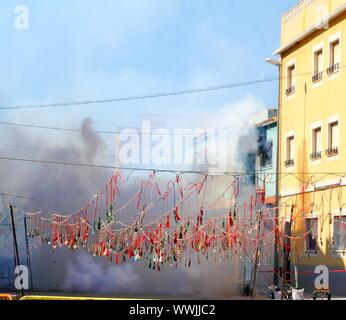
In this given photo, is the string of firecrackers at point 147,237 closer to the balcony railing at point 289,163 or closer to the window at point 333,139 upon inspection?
the balcony railing at point 289,163

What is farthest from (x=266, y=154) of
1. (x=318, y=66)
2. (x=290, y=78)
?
(x=318, y=66)

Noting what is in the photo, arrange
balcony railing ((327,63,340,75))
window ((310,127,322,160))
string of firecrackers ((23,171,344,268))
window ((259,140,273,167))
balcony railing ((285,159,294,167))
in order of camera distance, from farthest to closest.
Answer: string of firecrackers ((23,171,344,268))
window ((259,140,273,167))
balcony railing ((285,159,294,167))
balcony railing ((327,63,340,75))
window ((310,127,322,160))

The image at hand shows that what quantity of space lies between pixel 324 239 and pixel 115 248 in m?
3.00

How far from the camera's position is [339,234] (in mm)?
6379

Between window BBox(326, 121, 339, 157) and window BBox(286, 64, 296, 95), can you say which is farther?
window BBox(286, 64, 296, 95)

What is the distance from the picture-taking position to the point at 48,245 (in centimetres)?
848

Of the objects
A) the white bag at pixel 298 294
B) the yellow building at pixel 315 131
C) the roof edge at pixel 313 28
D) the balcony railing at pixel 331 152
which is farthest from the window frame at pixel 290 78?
the white bag at pixel 298 294

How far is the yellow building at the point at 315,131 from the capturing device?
5348mm

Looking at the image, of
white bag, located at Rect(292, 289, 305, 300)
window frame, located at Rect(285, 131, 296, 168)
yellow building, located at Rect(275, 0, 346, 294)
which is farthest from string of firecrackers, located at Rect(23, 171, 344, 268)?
white bag, located at Rect(292, 289, 305, 300)

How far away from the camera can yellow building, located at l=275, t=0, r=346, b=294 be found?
535 cm

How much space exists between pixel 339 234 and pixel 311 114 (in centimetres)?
153

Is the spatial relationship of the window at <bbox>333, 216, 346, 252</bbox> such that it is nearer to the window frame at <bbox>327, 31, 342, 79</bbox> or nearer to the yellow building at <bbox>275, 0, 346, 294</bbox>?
the yellow building at <bbox>275, 0, 346, 294</bbox>

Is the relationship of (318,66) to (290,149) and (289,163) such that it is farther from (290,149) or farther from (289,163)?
(289,163)

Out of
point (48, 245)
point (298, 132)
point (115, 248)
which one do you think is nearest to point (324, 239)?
point (298, 132)
